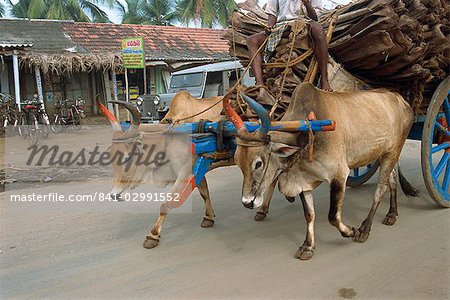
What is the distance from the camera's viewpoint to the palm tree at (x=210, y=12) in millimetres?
23031

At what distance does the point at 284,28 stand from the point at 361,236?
2118 millimetres

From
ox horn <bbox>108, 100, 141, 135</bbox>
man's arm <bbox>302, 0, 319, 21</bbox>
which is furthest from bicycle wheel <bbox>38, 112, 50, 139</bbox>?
man's arm <bbox>302, 0, 319, 21</bbox>

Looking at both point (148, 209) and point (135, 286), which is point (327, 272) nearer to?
point (135, 286)

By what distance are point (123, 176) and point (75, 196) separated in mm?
2698

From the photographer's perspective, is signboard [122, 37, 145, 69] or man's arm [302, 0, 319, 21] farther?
signboard [122, 37, 145, 69]

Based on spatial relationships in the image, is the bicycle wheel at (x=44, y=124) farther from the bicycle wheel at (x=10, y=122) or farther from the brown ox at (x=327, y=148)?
the brown ox at (x=327, y=148)

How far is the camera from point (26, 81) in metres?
17.1

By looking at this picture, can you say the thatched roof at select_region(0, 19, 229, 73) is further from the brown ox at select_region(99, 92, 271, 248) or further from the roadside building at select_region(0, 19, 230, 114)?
the brown ox at select_region(99, 92, 271, 248)

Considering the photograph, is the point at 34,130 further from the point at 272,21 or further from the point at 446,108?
the point at 446,108

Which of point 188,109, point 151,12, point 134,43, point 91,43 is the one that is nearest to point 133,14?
point 151,12

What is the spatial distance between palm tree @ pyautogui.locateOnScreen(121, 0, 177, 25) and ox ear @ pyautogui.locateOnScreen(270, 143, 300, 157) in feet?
81.2

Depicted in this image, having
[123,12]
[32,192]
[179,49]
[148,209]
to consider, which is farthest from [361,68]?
[123,12]

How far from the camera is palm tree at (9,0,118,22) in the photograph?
2391cm

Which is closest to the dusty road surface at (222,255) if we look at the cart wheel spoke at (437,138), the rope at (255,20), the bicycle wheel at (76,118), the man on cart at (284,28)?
the cart wheel spoke at (437,138)
